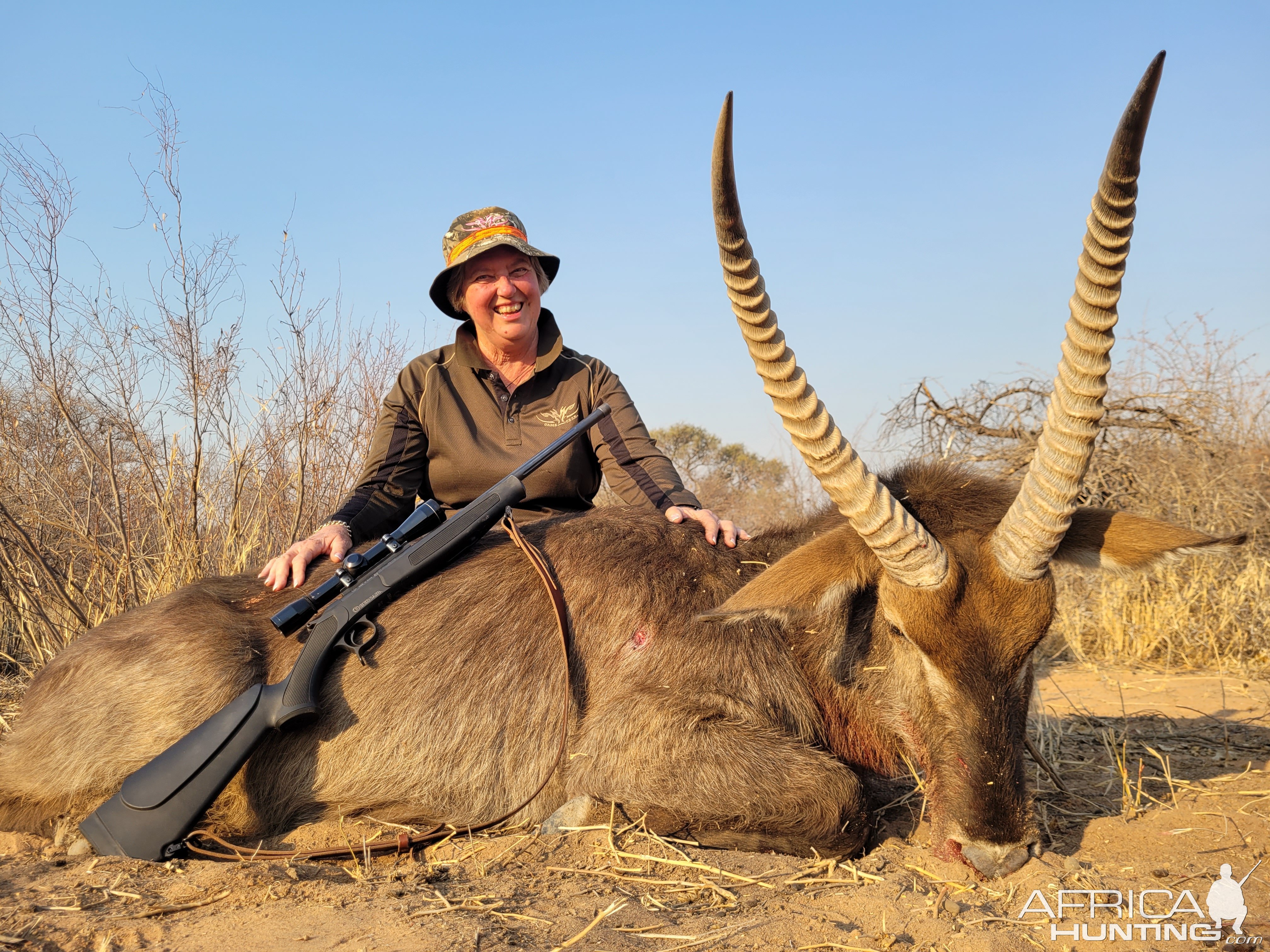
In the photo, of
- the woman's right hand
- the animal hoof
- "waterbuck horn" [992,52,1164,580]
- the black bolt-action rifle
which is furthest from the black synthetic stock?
"waterbuck horn" [992,52,1164,580]

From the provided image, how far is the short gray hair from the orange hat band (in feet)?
0.24

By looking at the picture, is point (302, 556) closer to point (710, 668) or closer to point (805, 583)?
point (710, 668)

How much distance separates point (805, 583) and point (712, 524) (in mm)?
947

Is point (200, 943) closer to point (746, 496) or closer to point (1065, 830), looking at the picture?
point (1065, 830)

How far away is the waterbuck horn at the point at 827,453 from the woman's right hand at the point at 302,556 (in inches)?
91.9

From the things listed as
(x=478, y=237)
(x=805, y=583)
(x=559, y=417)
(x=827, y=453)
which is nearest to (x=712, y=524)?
(x=805, y=583)

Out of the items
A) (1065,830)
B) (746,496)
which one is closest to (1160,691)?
(1065,830)

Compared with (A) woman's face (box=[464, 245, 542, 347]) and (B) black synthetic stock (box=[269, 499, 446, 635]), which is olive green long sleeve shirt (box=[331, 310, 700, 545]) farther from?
(B) black synthetic stock (box=[269, 499, 446, 635])

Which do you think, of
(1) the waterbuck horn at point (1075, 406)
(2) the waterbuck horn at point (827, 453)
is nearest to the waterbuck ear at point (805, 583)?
(2) the waterbuck horn at point (827, 453)

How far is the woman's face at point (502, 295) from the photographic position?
5586mm

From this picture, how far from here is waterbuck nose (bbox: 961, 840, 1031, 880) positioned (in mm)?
3078

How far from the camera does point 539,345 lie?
582 cm

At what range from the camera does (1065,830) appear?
3889mm

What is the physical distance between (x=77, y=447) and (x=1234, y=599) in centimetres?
951
